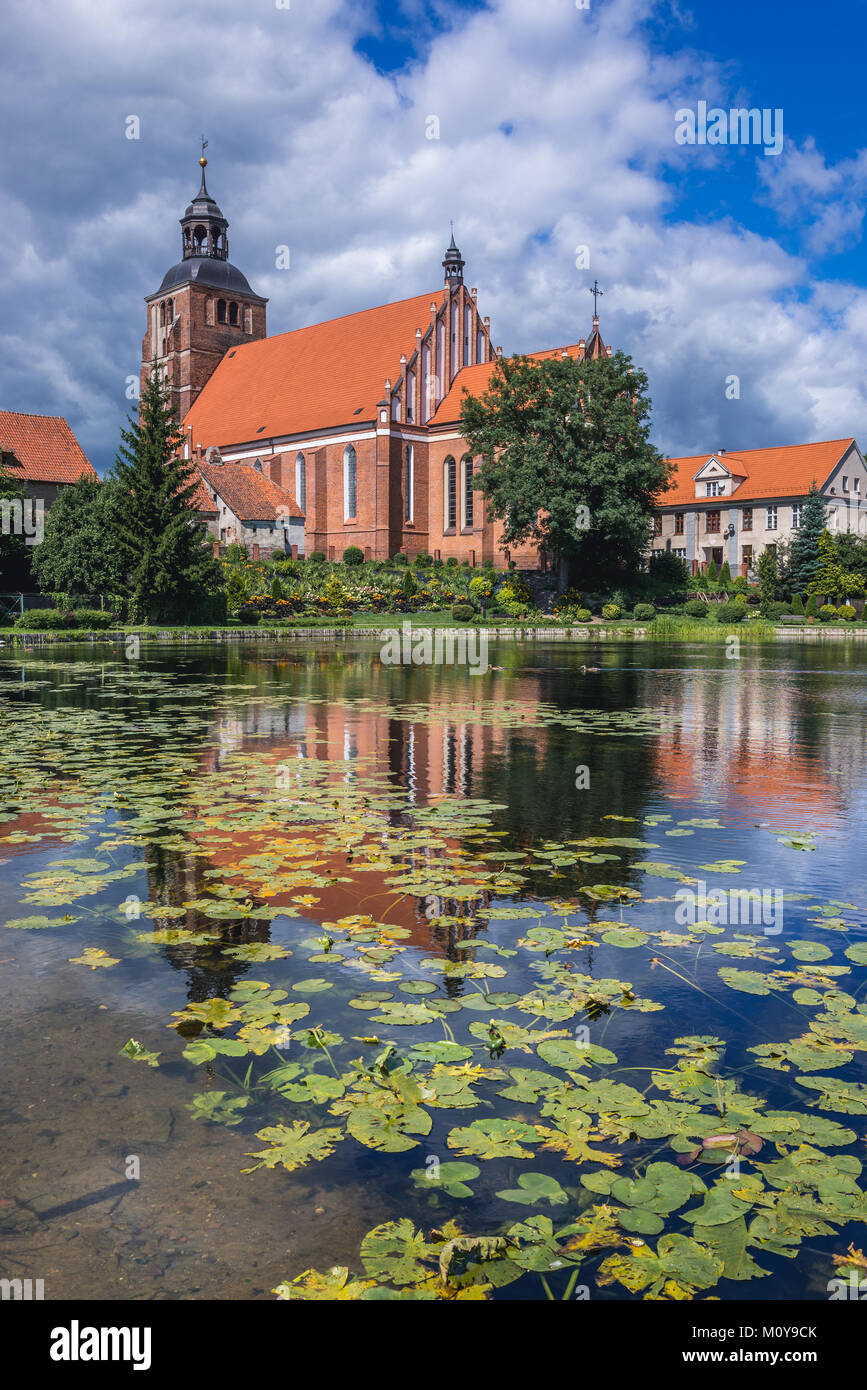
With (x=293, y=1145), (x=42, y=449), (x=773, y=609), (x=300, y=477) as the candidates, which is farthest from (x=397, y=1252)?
(x=300, y=477)

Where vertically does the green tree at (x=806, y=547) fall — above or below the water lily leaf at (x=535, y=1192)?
above

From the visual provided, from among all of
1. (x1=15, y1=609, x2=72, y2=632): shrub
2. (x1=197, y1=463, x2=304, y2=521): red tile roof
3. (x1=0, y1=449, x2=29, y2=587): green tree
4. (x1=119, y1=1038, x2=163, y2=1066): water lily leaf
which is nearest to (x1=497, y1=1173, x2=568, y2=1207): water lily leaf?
(x1=119, y1=1038, x2=163, y2=1066): water lily leaf

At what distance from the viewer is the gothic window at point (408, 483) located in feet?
218

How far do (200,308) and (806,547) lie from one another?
51559 mm

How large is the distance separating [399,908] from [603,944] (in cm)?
108

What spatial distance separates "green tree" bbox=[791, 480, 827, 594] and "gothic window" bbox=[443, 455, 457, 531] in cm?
2159

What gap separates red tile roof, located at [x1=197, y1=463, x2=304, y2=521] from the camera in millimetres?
65000

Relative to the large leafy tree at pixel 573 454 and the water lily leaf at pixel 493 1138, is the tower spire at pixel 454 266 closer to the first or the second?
the large leafy tree at pixel 573 454

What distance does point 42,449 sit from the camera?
2272 inches

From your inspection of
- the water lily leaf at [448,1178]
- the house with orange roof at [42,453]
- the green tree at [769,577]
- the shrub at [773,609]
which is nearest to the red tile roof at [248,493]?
the house with orange roof at [42,453]

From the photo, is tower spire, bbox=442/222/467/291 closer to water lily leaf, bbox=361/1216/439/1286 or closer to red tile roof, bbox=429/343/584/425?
red tile roof, bbox=429/343/584/425
